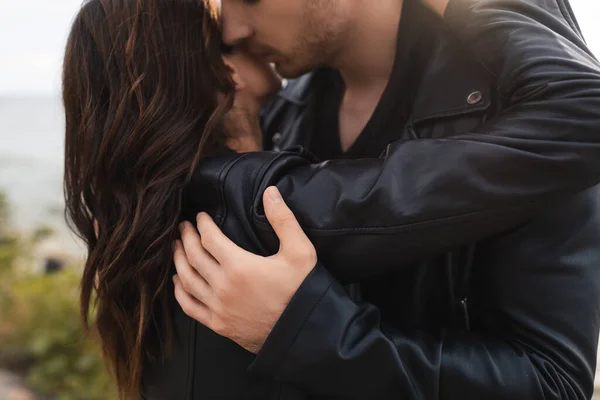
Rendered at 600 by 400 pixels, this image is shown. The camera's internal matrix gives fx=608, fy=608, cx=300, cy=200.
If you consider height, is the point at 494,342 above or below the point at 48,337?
above

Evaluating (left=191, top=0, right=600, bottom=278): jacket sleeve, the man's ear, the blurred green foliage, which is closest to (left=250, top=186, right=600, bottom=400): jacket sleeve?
(left=191, top=0, right=600, bottom=278): jacket sleeve

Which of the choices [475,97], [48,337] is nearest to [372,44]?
[475,97]

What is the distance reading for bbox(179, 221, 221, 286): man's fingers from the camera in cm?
142

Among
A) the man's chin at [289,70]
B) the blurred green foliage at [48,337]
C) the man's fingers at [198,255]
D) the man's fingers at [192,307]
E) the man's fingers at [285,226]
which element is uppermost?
the man's chin at [289,70]

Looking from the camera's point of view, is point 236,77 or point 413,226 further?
point 236,77

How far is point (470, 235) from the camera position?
1.29 m

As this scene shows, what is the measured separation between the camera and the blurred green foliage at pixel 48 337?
3.36 meters

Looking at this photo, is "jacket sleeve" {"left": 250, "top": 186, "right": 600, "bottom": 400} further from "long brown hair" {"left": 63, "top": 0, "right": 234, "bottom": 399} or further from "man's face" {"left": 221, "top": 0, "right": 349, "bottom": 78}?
"man's face" {"left": 221, "top": 0, "right": 349, "bottom": 78}


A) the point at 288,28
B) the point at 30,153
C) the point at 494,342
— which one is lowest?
the point at 30,153

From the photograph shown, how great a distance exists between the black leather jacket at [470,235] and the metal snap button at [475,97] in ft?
0.04

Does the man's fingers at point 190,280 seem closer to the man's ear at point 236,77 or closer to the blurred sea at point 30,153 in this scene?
the man's ear at point 236,77

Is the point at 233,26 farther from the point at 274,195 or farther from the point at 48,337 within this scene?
the point at 48,337

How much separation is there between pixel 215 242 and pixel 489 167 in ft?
2.08

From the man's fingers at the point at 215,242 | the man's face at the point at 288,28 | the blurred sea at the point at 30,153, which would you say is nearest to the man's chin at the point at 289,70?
the man's face at the point at 288,28
